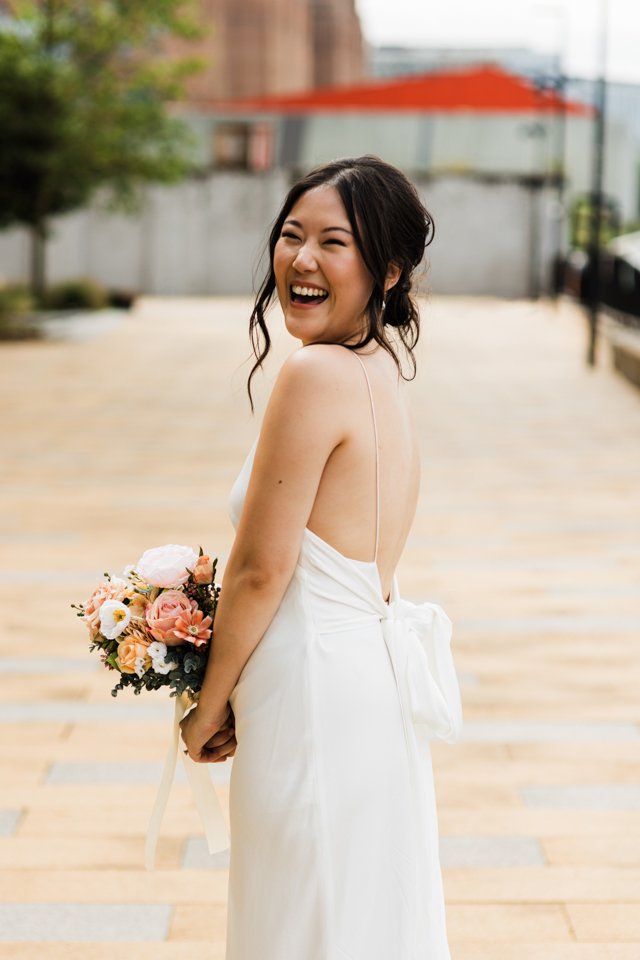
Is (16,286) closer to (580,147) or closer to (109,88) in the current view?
(109,88)

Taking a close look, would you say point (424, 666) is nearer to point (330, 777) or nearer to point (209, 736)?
point (330, 777)

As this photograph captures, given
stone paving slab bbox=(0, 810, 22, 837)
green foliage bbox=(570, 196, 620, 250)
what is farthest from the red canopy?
stone paving slab bbox=(0, 810, 22, 837)

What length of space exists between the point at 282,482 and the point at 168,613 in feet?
1.19

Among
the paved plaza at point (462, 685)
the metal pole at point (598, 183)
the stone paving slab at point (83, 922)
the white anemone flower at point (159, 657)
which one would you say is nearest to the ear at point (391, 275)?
the white anemone flower at point (159, 657)

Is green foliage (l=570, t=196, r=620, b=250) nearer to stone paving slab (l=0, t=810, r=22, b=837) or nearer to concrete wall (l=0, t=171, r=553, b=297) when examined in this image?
concrete wall (l=0, t=171, r=553, b=297)

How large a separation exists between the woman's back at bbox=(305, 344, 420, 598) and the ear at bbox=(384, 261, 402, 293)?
11 cm

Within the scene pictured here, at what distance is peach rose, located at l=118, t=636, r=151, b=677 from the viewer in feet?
7.64

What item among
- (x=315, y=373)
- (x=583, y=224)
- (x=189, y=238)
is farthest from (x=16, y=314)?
(x=583, y=224)

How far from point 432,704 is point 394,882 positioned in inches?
11.3

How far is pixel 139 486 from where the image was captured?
10055 mm

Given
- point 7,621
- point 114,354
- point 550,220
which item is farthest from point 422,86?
point 7,621

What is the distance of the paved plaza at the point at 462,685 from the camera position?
346 centimetres

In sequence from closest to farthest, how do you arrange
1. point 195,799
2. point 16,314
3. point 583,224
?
point 195,799, point 16,314, point 583,224

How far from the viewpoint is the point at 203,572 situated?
2.38 meters
